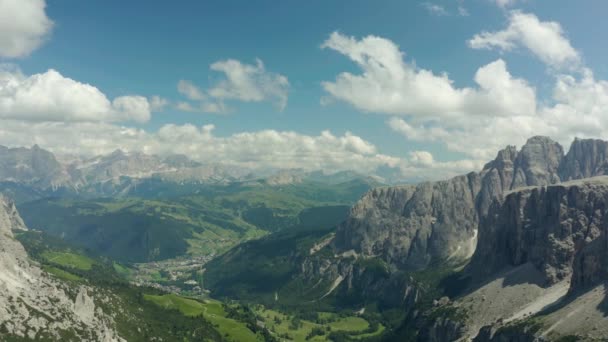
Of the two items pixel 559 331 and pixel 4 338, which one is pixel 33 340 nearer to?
pixel 4 338

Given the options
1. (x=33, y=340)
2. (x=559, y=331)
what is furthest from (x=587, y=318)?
(x=33, y=340)

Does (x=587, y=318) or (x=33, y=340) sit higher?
(x=587, y=318)

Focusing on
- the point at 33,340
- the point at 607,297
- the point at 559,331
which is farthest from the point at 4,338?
the point at 607,297

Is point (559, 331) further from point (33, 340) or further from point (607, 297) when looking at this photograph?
point (33, 340)

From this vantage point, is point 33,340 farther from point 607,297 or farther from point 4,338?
point 607,297

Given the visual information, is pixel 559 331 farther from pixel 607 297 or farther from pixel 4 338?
pixel 4 338

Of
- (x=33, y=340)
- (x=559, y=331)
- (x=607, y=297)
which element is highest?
(x=607, y=297)

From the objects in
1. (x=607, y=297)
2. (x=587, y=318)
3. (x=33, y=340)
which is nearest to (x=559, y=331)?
(x=587, y=318)

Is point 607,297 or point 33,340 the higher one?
point 607,297
